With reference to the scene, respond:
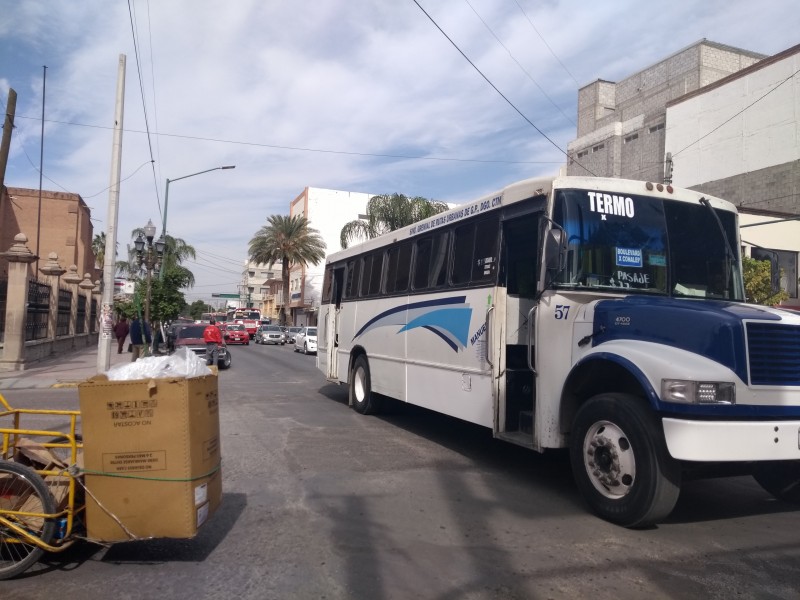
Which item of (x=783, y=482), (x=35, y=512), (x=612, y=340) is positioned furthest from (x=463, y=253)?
(x=35, y=512)

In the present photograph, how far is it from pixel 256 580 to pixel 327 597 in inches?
22.1

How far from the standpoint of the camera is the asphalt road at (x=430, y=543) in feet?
13.8

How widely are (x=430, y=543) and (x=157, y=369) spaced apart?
246cm

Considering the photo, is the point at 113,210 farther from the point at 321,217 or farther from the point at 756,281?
the point at 321,217

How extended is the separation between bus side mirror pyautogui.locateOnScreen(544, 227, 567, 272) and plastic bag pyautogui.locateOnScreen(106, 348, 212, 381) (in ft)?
10.5

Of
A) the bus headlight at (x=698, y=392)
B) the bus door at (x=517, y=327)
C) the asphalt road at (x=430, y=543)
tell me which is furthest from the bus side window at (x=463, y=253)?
the bus headlight at (x=698, y=392)

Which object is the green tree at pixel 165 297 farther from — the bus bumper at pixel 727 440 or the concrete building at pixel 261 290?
the concrete building at pixel 261 290

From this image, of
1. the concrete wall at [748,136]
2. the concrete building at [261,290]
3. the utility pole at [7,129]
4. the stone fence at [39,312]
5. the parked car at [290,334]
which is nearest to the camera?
the utility pole at [7,129]

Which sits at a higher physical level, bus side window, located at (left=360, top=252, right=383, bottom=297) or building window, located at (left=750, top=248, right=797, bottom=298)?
building window, located at (left=750, top=248, right=797, bottom=298)

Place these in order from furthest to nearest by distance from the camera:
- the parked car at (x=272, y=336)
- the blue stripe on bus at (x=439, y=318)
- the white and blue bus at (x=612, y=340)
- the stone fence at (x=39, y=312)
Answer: the parked car at (x=272, y=336)
the stone fence at (x=39, y=312)
the blue stripe on bus at (x=439, y=318)
the white and blue bus at (x=612, y=340)

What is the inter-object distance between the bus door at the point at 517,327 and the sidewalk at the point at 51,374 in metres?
10.4

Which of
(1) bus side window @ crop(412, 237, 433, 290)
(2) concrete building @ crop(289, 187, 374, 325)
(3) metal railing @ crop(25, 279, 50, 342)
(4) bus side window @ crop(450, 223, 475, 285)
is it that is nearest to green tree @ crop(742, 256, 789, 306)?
(1) bus side window @ crop(412, 237, 433, 290)

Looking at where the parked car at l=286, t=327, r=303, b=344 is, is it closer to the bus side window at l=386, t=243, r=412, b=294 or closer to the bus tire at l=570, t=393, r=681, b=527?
the bus side window at l=386, t=243, r=412, b=294

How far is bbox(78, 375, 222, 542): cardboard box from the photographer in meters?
4.26
